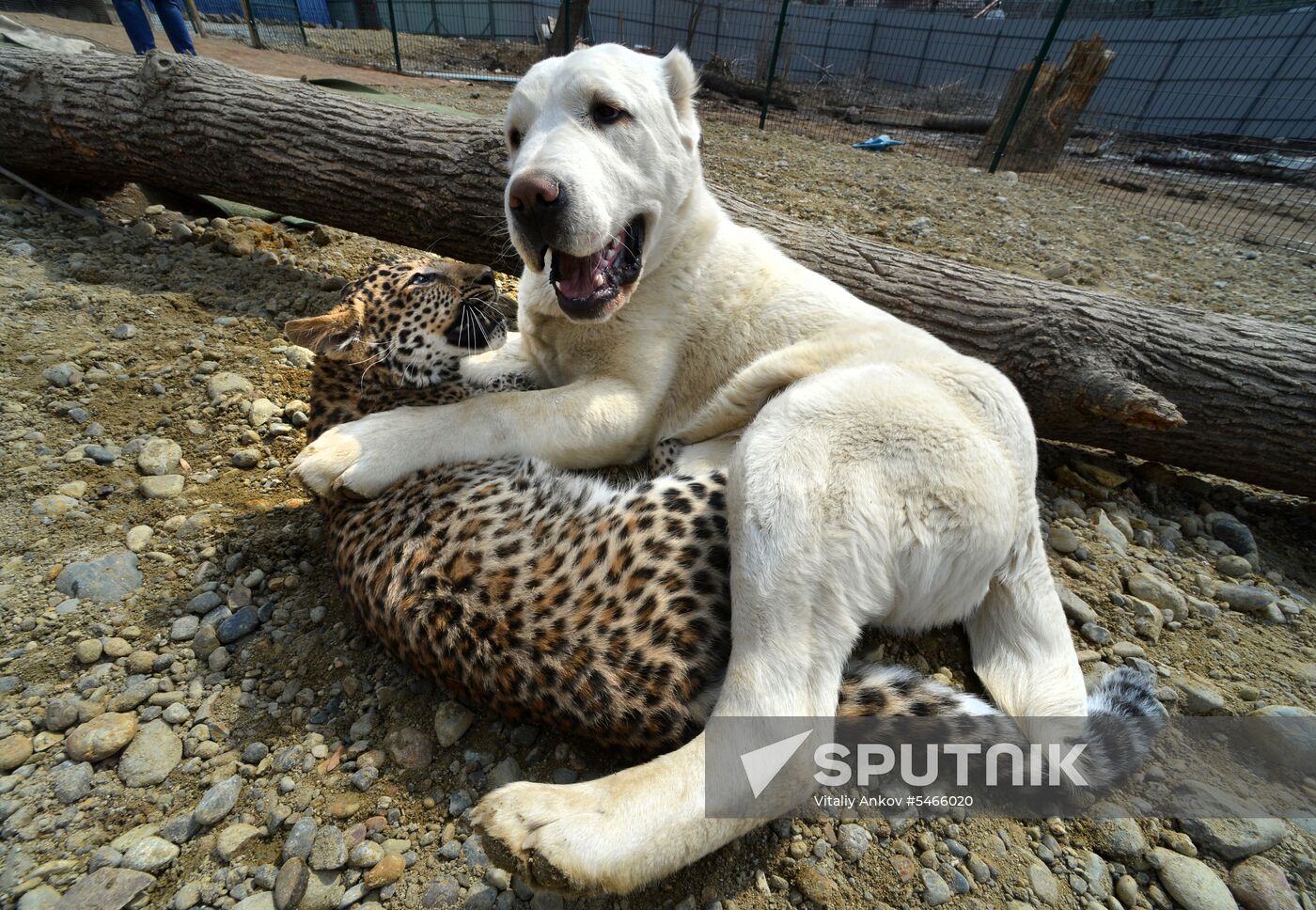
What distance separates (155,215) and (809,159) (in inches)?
372

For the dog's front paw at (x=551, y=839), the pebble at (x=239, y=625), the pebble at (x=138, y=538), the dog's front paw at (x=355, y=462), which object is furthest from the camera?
the pebble at (x=138, y=538)

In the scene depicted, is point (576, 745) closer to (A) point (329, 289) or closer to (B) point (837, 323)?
(B) point (837, 323)

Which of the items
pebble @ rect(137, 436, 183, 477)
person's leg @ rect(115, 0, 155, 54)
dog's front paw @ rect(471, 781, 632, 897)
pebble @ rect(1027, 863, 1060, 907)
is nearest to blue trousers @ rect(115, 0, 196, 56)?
person's leg @ rect(115, 0, 155, 54)

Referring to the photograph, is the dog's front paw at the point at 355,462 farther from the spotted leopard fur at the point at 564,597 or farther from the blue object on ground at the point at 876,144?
the blue object on ground at the point at 876,144

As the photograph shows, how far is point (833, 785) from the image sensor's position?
7.62 ft

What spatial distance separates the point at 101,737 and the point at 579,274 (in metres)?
2.63

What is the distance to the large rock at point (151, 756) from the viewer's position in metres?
2.30

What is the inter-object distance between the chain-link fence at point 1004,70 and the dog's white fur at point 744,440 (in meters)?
10.8

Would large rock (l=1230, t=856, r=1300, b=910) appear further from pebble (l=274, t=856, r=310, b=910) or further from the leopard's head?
the leopard's head

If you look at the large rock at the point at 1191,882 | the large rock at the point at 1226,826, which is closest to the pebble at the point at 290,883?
the large rock at the point at 1191,882

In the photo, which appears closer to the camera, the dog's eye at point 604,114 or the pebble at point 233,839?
the pebble at point 233,839

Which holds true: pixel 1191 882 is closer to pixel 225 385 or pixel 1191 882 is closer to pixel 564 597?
pixel 564 597

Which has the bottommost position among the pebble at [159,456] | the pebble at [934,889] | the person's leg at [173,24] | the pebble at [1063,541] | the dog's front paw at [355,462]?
the pebble at [159,456]

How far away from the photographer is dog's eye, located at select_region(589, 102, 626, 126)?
9.64 ft
